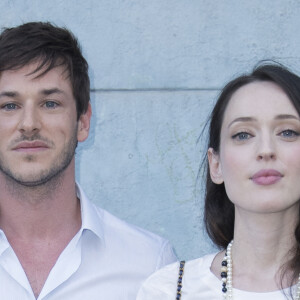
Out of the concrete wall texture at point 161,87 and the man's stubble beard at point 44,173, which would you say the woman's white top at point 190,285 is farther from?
the concrete wall texture at point 161,87

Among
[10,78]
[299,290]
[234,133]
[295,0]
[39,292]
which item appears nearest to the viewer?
[299,290]

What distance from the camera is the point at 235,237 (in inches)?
118

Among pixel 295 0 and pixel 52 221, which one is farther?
pixel 295 0

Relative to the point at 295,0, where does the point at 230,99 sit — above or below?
below

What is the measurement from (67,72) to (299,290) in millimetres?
1359

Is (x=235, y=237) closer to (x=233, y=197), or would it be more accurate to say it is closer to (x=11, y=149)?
(x=233, y=197)

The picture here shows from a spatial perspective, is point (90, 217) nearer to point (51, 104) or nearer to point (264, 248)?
point (51, 104)

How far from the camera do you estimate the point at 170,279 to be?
299 centimetres

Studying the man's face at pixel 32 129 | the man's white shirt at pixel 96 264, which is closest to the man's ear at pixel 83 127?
the man's face at pixel 32 129

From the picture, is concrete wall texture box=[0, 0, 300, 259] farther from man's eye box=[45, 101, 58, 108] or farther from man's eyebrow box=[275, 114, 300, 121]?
man's eyebrow box=[275, 114, 300, 121]

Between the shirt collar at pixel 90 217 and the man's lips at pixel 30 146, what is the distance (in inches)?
Result: 12.5

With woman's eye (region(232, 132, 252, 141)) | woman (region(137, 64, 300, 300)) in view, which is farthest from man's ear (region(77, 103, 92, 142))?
woman's eye (region(232, 132, 252, 141))

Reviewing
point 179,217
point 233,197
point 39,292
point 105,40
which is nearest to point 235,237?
point 233,197

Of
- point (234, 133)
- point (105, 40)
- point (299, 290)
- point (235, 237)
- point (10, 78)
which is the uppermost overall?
point (105, 40)
